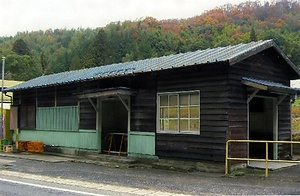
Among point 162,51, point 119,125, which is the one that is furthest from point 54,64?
point 119,125

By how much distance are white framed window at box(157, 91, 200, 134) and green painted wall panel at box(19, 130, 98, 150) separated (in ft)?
12.1

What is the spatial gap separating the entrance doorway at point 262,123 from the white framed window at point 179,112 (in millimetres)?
3376

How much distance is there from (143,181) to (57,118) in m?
8.79

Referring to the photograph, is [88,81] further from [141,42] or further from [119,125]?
[141,42]

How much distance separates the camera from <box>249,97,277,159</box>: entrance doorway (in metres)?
14.0

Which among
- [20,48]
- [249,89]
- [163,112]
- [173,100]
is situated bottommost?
[163,112]

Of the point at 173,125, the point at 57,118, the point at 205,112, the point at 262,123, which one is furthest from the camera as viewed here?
the point at 57,118

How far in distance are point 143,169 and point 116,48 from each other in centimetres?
7116

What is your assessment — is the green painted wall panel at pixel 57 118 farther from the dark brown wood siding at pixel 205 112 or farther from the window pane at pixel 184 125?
the window pane at pixel 184 125

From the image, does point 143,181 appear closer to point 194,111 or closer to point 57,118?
point 194,111

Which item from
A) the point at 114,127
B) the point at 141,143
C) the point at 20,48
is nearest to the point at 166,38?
the point at 20,48

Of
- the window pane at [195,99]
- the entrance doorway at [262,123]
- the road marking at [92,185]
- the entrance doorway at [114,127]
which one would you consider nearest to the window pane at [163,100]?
the window pane at [195,99]

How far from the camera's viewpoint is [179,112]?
42.0 ft

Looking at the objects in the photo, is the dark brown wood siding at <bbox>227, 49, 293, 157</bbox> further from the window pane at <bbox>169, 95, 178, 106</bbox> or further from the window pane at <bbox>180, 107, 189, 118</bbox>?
the window pane at <bbox>169, 95, 178, 106</bbox>
